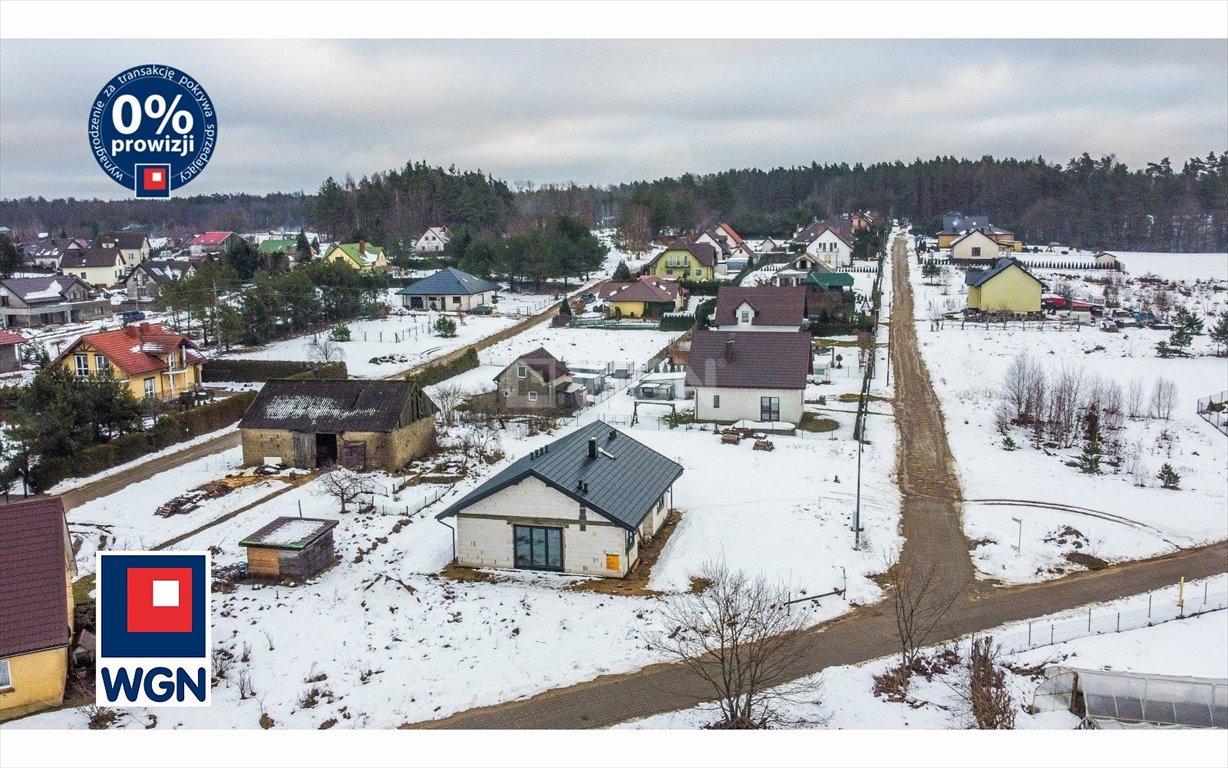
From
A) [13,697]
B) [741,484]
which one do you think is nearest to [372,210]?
[741,484]

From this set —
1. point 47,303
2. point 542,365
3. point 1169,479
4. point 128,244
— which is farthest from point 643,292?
point 128,244

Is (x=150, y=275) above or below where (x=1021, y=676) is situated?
above

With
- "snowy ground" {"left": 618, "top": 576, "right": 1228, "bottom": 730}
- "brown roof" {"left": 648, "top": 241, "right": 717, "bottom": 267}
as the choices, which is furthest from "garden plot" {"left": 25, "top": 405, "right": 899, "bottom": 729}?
"brown roof" {"left": 648, "top": 241, "right": 717, "bottom": 267}

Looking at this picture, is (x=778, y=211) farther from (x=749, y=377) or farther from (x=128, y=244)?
(x=749, y=377)

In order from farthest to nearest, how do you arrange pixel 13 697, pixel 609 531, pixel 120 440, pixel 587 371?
pixel 587 371, pixel 120 440, pixel 609 531, pixel 13 697

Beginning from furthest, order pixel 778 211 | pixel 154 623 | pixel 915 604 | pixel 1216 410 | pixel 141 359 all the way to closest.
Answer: pixel 778 211, pixel 141 359, pixel 1216 410, pixel 915 604, pixel 154 623

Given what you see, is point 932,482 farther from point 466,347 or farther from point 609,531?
point 466,347
